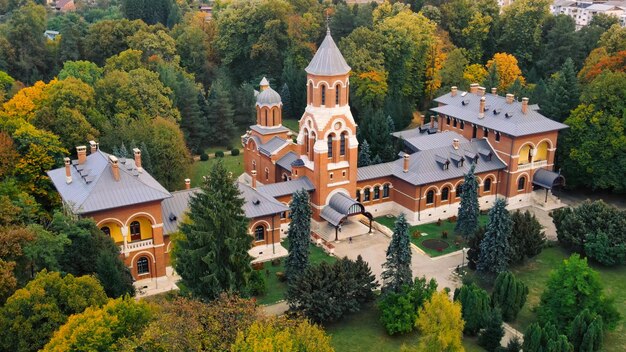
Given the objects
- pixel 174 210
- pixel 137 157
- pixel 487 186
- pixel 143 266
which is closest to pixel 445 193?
pixel 487 186

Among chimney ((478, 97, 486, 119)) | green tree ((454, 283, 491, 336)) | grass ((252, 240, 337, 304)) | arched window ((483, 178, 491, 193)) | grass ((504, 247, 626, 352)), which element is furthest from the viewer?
chimney ((478, 97, 486, 119))

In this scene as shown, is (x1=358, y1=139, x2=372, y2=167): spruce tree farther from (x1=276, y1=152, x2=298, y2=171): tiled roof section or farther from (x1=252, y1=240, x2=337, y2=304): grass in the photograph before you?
(x1=252, y1=240, x2=337, y2=304): grass

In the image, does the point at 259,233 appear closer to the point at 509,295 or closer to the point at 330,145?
the point at 330,145

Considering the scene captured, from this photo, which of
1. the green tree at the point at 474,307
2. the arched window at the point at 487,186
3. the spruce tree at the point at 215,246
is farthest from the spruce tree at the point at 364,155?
the spruce tree at the point at 215,246

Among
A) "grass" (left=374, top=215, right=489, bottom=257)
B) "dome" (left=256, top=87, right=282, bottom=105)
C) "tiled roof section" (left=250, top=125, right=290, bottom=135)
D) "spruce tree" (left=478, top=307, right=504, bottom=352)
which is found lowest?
"grass" (left=374, top=215, right=489, bottom=257)

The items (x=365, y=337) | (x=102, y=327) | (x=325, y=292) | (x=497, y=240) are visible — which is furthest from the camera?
(x=497, y=240)

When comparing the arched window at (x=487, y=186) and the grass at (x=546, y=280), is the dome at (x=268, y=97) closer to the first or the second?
the arched window at (x=487, y=186)

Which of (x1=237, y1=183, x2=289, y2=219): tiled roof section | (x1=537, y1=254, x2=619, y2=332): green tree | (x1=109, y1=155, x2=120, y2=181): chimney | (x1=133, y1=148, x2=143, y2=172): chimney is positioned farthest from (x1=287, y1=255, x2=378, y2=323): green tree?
(x1=133, y1=148, x2=143, y2=172): chimney
